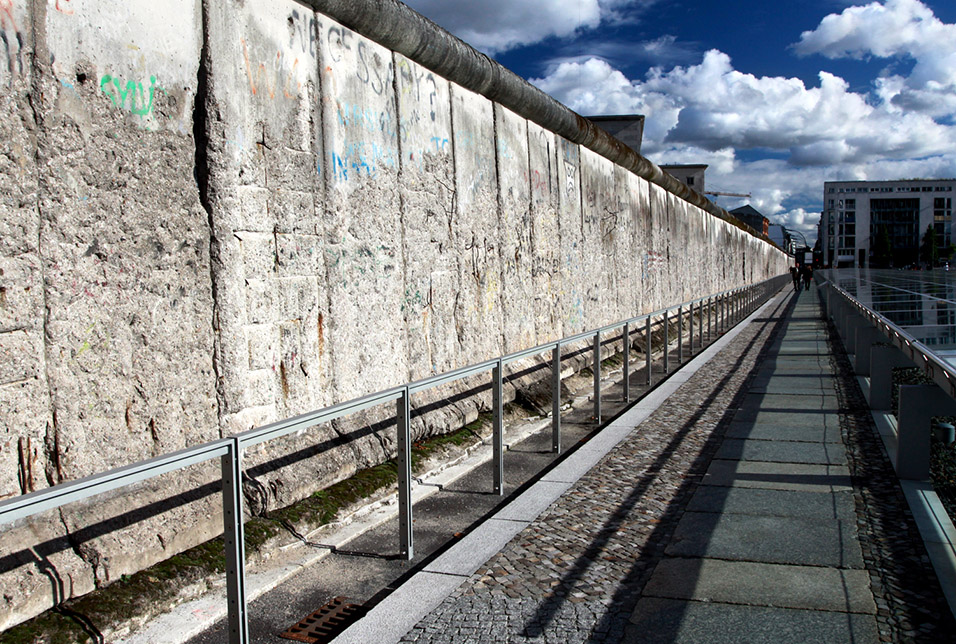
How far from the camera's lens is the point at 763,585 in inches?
133

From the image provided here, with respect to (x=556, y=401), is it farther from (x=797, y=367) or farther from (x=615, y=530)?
(x=797, y=367)

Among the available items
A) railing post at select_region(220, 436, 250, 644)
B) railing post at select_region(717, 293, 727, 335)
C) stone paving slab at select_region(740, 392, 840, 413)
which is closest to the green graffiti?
railing post at select_region(220, 436, 250, 644)

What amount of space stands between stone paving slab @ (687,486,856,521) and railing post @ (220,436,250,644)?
271 centimetres

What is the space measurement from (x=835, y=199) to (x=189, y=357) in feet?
456

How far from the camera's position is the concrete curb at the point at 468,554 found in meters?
3.04

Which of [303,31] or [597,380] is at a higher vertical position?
[303,31]

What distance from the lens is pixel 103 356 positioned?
3250mm

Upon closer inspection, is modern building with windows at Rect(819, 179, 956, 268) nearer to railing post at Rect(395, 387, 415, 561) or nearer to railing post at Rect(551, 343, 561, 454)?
railing post at Rect(551, 343, 561, 454)

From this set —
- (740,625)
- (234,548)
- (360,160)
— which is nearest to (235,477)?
(234,548)

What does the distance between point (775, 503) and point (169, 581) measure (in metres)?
3.24

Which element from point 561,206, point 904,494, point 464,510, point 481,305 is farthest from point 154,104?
point 561,206

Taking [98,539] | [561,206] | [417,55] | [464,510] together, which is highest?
[417,55]

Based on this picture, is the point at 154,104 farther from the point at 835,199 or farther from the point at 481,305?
the point at 835,199

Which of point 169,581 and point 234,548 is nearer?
point 234,548
